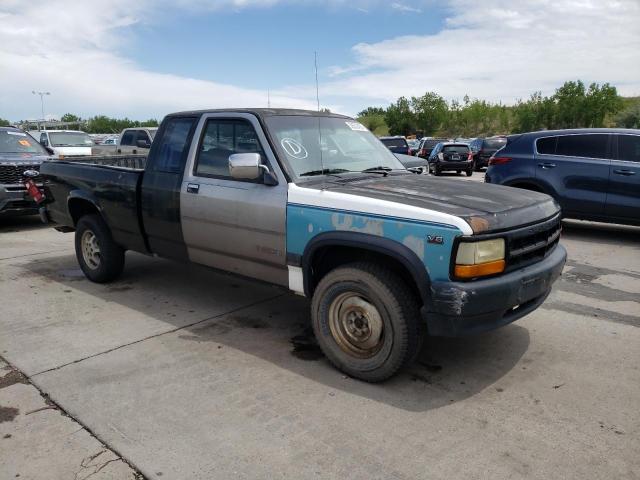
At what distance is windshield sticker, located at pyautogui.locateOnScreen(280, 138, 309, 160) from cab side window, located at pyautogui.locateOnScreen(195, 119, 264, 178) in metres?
0.19

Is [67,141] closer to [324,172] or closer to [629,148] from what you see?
[324,172]

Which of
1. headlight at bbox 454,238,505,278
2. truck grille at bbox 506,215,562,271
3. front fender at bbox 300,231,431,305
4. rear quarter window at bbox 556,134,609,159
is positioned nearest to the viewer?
headlight at bbox 454,238,505,278

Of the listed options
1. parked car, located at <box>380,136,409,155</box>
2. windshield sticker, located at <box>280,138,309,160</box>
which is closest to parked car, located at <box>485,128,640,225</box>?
windshield sticker, located at <box>280,138,309,160</box>

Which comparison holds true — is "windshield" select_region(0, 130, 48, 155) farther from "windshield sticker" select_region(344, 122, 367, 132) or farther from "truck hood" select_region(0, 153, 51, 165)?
"windshield sticker" select_region(344, 122, 367, 132)

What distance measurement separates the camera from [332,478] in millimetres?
2582

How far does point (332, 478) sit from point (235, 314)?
2527 millimetres

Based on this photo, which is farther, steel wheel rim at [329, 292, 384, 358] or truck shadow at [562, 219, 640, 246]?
truck shadow at [562, 219, 640, 246]

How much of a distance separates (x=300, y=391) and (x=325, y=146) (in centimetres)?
200

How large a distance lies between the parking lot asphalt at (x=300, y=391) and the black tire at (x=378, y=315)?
15 cm

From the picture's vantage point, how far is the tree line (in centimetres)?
5597

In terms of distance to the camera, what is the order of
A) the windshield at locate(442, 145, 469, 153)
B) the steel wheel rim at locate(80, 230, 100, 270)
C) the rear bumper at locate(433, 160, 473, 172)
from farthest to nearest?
the windshield at locate(442, 145, 469, 153) → the rear bumper at locate(433, 160, 473, 172) → the steel wheel rim at locate(80, 230, 100, 270)

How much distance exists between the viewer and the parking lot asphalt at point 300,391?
8.95 ft

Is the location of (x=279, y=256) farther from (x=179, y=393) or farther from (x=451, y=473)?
(x=451, y=473)

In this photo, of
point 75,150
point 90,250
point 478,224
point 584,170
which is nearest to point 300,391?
point 478,224
